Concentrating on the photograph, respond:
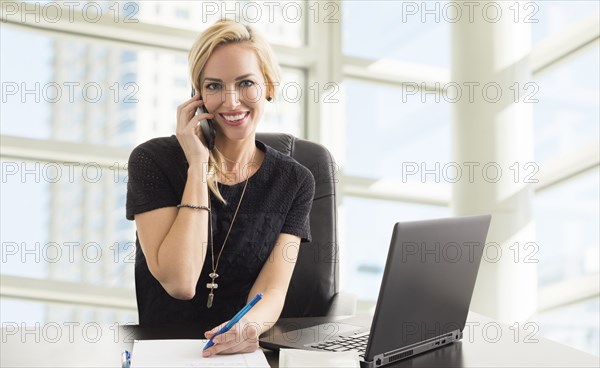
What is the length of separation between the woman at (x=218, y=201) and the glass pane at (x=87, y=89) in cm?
102

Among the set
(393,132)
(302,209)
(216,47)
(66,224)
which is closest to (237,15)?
(393,132)

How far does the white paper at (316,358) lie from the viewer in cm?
124

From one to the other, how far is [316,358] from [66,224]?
7.07 feet

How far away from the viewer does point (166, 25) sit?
3229mm

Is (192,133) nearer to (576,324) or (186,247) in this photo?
(186,247)

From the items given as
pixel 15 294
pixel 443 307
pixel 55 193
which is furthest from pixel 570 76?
pixel 15 294

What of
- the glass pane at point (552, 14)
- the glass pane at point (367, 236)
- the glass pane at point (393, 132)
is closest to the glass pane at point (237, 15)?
the glass pane at point (393, 132)

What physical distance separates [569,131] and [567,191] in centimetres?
26

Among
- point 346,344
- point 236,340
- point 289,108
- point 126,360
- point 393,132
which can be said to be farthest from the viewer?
point 393,132

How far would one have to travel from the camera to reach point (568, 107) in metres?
3.07

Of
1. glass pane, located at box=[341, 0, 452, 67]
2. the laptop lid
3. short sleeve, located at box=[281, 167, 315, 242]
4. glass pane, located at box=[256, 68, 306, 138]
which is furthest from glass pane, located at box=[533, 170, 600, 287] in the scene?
the laptop lid

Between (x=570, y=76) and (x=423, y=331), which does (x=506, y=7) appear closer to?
(x=570, y=76)

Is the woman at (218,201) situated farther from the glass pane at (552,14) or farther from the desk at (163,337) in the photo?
the glass pane at (552,14)

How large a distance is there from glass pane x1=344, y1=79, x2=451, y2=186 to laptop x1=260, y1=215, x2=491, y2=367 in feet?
7.02
